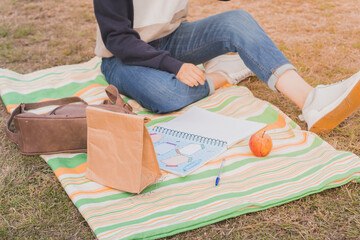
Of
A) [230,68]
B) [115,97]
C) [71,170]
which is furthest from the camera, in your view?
[230,68]

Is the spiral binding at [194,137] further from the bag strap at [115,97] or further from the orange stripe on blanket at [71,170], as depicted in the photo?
the orange stripe on blanket at [71,170]

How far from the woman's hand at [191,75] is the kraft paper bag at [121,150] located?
64 centimetres

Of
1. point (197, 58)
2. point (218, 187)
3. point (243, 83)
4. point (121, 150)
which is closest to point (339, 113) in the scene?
point (218, 187)

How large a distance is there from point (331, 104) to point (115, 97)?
119cm

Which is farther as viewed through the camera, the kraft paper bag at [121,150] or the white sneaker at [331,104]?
the white sneaker at [331,104]

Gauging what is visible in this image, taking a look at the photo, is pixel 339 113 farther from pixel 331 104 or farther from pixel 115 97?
pixel 115 97

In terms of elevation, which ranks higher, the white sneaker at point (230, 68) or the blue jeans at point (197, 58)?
the blue jeans at point (197, 58)

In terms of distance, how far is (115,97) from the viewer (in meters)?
2.28

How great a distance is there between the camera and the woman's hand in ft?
6.85

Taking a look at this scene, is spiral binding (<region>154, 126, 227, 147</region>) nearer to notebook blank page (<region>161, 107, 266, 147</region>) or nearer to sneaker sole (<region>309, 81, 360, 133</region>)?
notebook blank page (<region>161, 107, 266, 147</region>)

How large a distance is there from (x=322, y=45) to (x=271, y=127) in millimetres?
1424

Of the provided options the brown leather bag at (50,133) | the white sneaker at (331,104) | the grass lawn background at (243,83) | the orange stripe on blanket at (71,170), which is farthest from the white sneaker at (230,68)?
the orange stripe on blanket at (71,170)

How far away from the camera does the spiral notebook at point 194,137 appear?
72.3 inches

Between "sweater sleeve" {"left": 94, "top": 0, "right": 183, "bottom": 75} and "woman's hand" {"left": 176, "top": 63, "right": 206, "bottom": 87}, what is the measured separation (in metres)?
0.04
